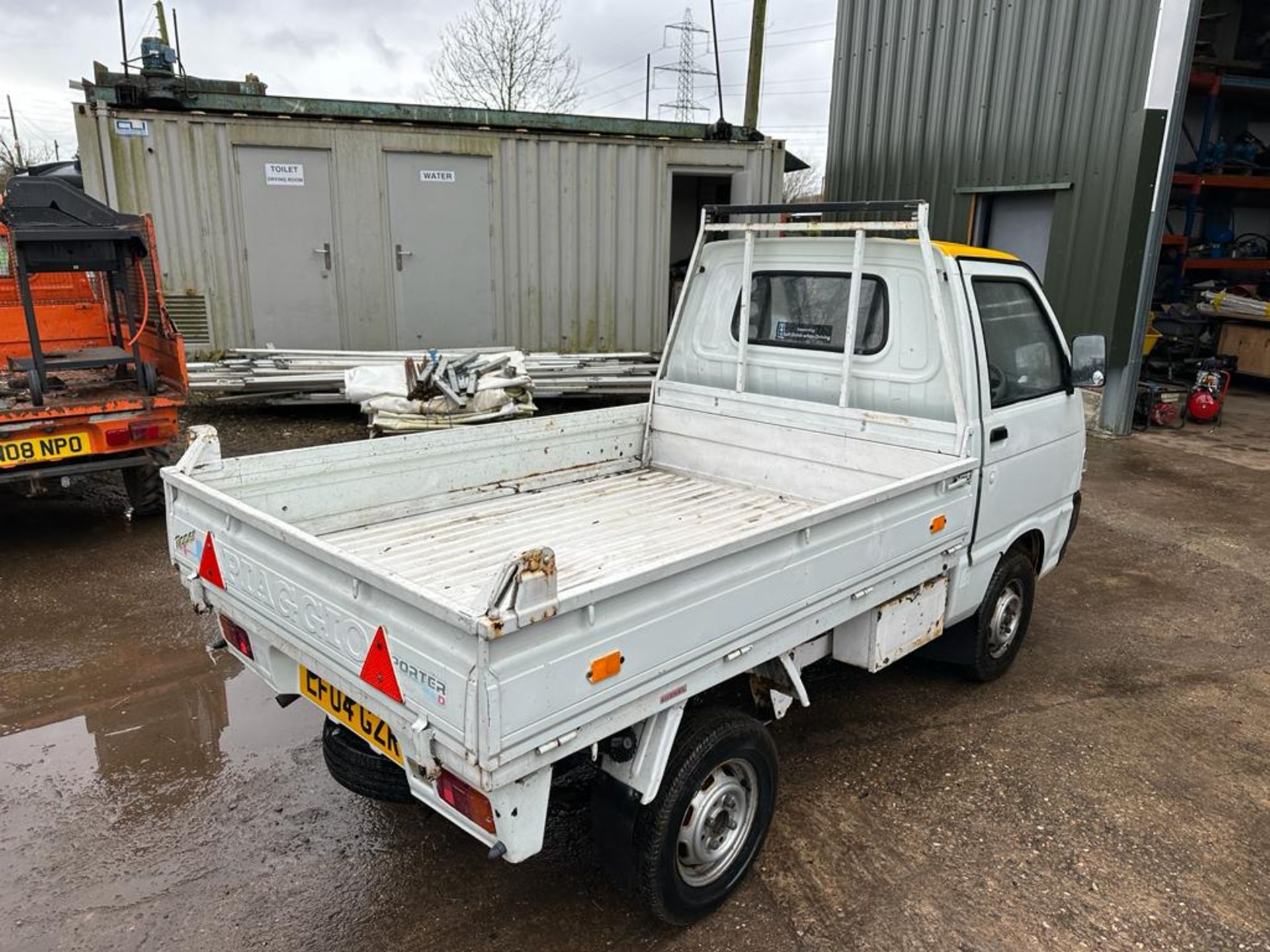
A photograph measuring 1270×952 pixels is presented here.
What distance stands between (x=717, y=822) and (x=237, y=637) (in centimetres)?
176

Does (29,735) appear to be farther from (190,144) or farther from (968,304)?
(190,144)

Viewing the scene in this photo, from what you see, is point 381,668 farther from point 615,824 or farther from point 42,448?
point 42,448

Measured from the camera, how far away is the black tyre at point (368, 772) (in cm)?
262

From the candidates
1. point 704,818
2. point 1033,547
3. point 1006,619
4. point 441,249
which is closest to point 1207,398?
point 1033,547

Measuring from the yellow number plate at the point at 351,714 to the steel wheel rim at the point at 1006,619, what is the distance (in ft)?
9.40

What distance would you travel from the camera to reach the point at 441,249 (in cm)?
1002

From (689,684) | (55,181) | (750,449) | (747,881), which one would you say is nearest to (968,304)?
(750,449)

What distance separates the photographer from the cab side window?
12.6ft

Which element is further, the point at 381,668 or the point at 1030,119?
the point at 1030,119

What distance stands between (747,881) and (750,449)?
2020 mm

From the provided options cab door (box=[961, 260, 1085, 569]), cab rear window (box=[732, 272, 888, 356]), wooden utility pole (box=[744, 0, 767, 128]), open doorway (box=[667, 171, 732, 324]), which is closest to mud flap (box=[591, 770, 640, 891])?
cab door (box=[961, 260, 1085, 569])

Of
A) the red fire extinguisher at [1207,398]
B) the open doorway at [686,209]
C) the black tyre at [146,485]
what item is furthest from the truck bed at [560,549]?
the red fire extinguisher at [1207,398]

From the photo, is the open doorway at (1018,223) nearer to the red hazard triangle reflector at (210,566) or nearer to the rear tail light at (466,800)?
the red hazard triangle reflector at (210,566)


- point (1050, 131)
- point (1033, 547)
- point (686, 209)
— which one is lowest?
point (1033, 547)
